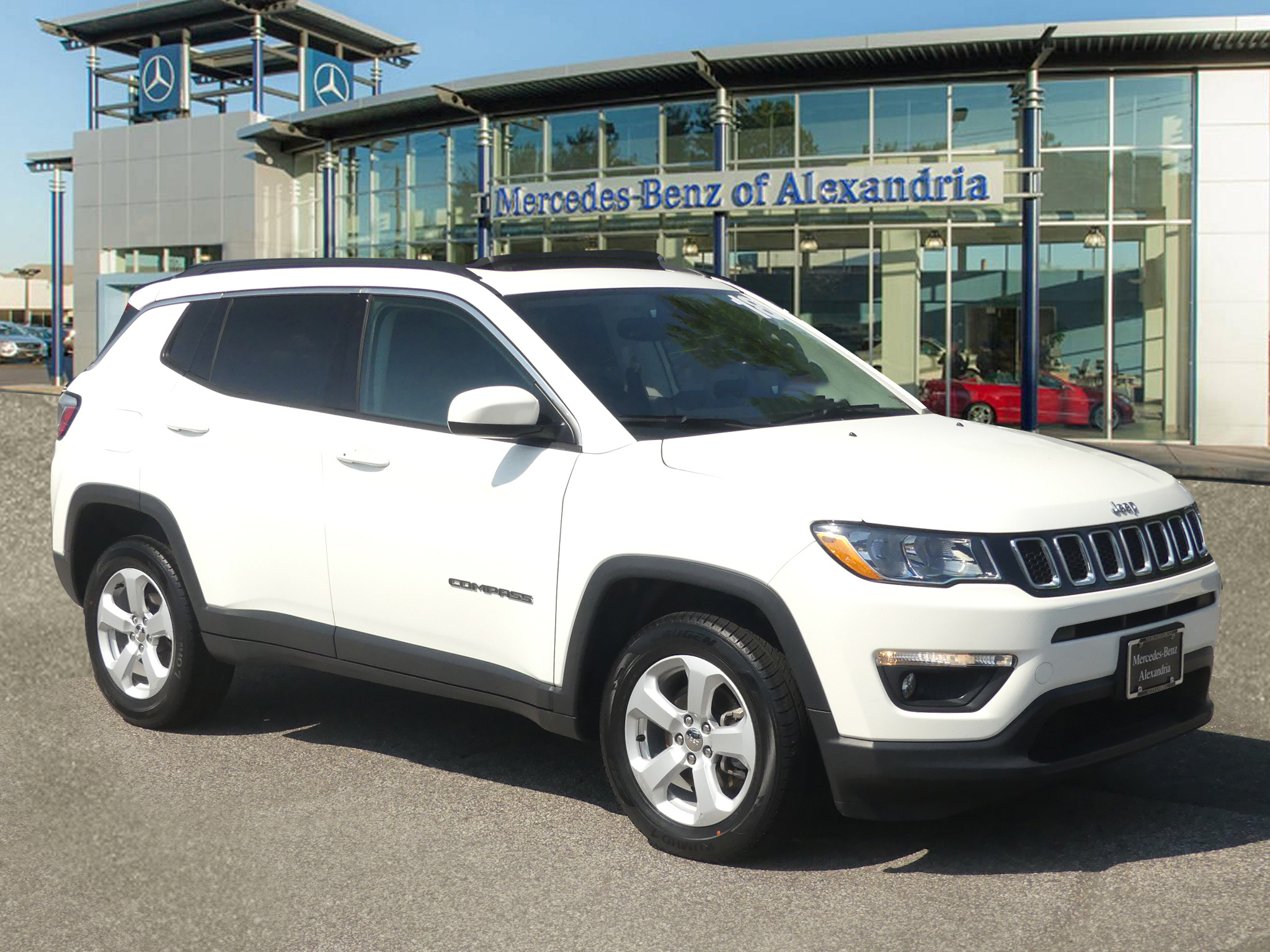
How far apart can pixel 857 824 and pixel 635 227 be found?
72.7 feet

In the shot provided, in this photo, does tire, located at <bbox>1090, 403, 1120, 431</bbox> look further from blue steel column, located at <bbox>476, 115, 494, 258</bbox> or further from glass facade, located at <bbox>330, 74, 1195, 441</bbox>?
blue steel column, located at <bbox>476, 115, 494, 258</bbox>

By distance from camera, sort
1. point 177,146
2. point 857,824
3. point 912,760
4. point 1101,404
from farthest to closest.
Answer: point 177,146 < point 1101,404 < point 857,824 < point 912,760

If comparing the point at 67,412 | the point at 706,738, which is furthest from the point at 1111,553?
the point at 67,412

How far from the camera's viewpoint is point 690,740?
4215 mm

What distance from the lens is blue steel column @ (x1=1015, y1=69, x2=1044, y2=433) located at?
20.9 metres

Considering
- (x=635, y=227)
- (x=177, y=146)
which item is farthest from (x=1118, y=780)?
(x=177, y=146)

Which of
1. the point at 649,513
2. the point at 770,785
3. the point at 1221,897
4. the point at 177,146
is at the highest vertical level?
the point at 177,146

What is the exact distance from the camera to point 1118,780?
502 centimetres

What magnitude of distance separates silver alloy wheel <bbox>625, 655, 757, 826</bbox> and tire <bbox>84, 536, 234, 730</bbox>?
2.15 meters

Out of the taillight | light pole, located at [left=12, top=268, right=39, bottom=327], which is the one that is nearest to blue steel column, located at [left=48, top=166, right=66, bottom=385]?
the taillight

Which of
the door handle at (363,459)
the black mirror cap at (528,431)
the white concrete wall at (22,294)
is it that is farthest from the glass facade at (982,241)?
the white concrete wall at (22,294)

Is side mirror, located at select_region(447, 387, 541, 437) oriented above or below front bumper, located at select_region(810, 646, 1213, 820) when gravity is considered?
above

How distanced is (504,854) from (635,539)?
40.7 inches

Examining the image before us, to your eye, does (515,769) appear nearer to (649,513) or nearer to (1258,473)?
(649,513)
